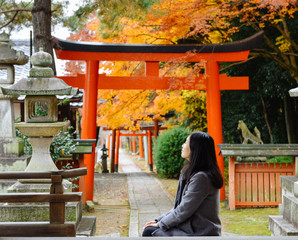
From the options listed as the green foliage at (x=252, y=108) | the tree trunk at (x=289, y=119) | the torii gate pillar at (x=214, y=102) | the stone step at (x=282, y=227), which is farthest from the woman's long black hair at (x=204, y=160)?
the tree trunk at (x=289, y=119)

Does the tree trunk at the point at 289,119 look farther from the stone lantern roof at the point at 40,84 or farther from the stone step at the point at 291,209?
the stone lantern roof at the point at 40,84

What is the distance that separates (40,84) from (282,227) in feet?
12.9

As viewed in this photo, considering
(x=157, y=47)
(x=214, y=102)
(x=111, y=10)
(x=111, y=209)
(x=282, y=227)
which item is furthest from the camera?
(x=214, y=102)

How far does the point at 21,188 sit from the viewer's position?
5.44 metres

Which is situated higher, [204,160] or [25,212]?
[204,160]

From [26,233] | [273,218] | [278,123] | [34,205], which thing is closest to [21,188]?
[34,205]

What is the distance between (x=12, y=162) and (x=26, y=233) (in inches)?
127

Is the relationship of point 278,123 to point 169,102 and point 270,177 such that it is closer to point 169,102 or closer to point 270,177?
point 169,102

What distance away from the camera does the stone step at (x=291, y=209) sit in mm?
5000

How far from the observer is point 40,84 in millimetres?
5781

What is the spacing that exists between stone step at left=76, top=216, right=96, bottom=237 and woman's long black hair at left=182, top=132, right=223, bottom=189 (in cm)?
232

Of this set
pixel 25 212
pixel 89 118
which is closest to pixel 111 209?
pixel 89 118

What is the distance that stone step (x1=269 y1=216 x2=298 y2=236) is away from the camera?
488cm

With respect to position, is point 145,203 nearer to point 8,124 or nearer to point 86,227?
point 8,124
